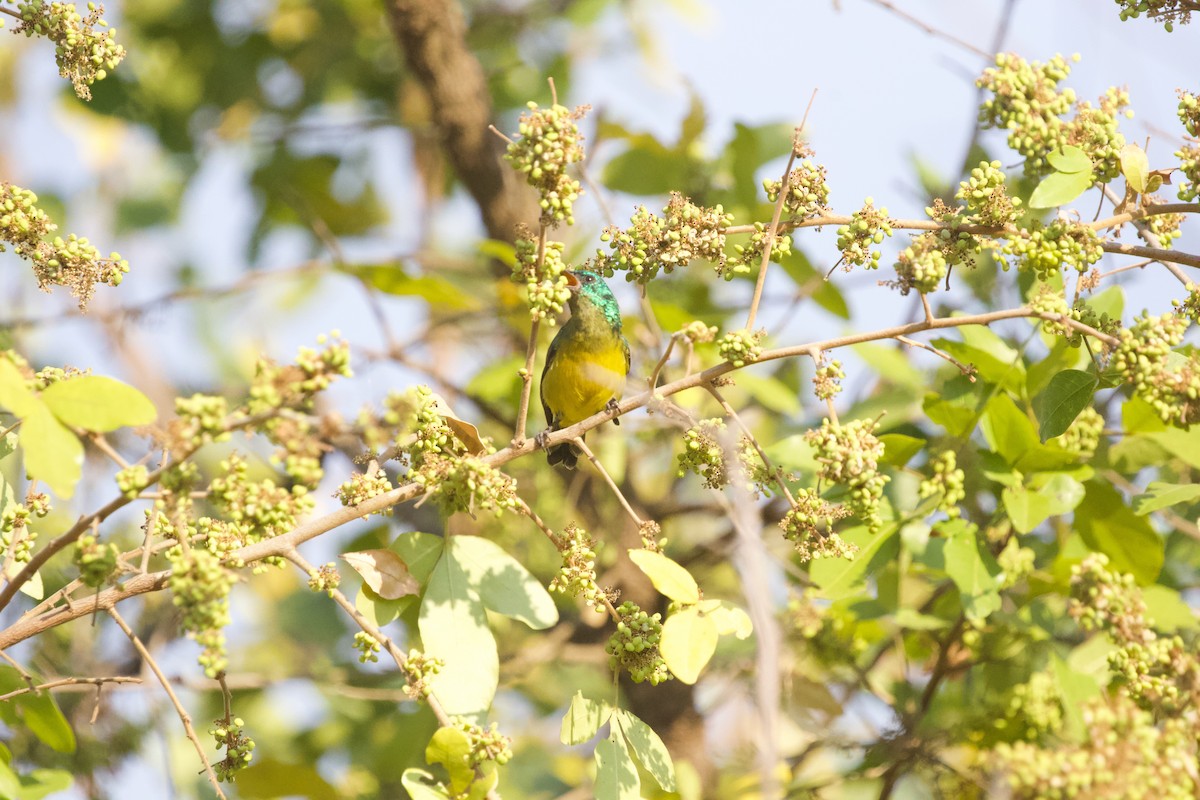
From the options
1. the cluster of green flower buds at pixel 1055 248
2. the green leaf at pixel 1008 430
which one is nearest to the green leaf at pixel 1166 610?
the green leaf at pixel 1008 430

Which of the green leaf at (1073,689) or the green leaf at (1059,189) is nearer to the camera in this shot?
the green leaf at (1059,189)

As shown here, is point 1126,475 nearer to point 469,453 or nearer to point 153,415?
point 469,453

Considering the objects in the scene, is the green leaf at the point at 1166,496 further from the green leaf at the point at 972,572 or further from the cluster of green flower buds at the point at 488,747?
the cluster of green flower buds at the point at 488,747

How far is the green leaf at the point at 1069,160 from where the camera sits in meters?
2.36

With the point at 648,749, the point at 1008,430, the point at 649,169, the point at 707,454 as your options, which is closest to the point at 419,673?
the point at 648,749

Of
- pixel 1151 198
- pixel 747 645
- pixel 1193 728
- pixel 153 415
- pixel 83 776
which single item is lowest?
pixel 83 776

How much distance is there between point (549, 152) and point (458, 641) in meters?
1.10

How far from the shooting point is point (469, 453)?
249 cm

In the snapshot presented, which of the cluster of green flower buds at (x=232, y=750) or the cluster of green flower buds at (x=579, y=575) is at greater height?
the cluster of green flower buds at (x=579, y=575)

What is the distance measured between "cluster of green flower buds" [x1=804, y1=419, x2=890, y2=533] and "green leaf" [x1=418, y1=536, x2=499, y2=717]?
2.76 ft

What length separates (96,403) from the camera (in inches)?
76.7

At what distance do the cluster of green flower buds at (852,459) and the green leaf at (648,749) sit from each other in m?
0.72

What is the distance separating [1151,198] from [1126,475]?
1.35 m

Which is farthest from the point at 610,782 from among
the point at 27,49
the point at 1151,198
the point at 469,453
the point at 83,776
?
the point at 27,49
